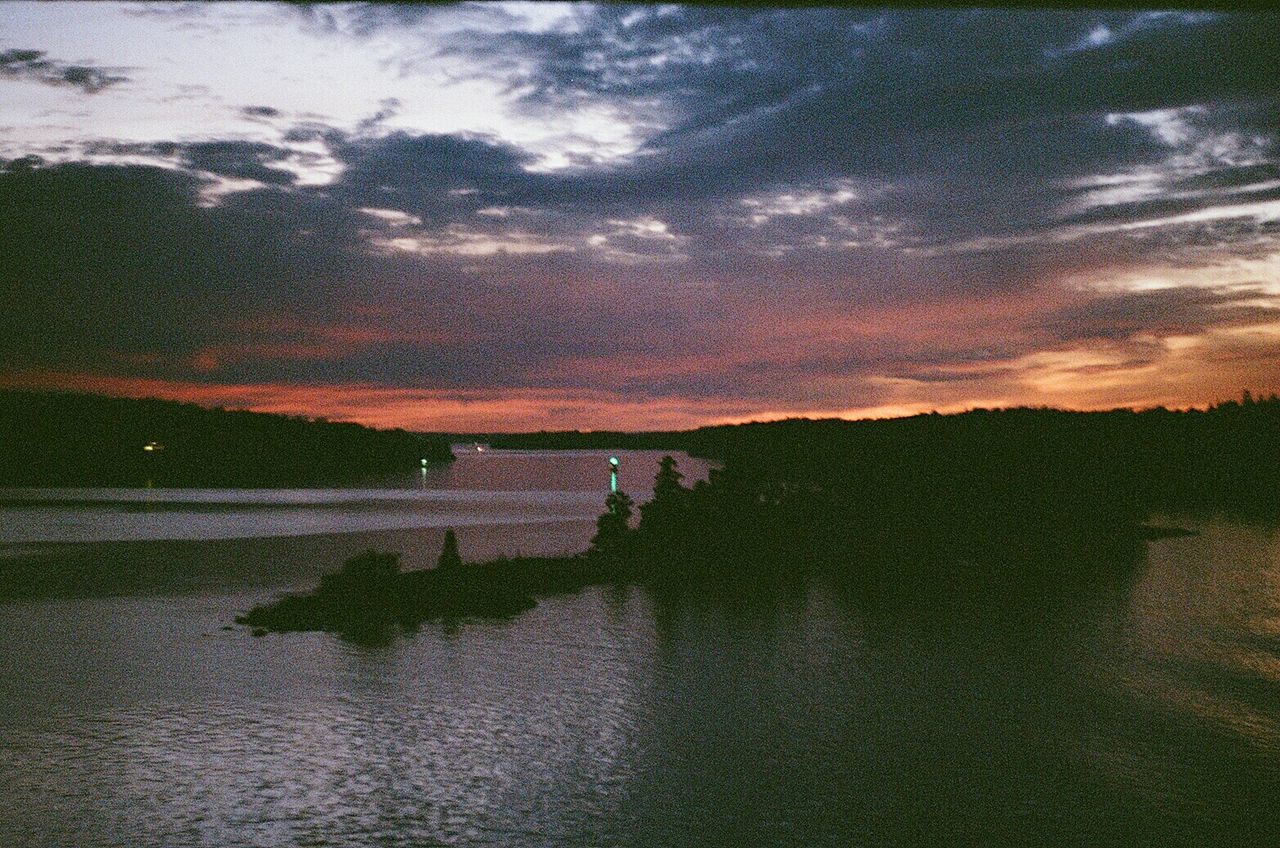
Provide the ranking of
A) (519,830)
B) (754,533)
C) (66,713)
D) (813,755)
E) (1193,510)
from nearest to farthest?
1. (519,830)
2. (813,755)
3. (66,713)
4. (754,533)
5. (1193,510)

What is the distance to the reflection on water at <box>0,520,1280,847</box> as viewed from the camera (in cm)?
2072

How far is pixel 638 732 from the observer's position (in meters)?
26.8

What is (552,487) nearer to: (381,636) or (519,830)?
(381,636)

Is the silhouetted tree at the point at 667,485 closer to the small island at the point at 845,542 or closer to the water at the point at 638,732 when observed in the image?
the small island at the point at 845,542

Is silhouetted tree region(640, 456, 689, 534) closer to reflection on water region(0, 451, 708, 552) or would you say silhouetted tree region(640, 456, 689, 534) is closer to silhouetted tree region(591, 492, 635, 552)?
silhouetted tree region(591, 492, 635, 552)

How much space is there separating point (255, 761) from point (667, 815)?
10.0m

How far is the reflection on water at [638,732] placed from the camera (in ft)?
68.0

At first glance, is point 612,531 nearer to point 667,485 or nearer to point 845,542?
point 667,485

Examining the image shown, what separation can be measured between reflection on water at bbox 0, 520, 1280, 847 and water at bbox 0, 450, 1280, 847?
10 centimetres

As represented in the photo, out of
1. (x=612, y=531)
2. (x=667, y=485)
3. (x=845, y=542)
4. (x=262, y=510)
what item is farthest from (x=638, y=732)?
(x=262, y=510)

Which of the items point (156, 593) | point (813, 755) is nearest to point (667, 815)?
point (813, 755)

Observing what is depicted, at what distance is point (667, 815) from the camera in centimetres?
2127

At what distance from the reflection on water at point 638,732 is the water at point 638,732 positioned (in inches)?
3.9

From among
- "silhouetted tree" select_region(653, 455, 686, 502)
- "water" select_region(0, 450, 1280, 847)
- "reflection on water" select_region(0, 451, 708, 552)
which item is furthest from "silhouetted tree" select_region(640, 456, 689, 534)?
"reflection on water" select_region(0, 451, 708, 552)
